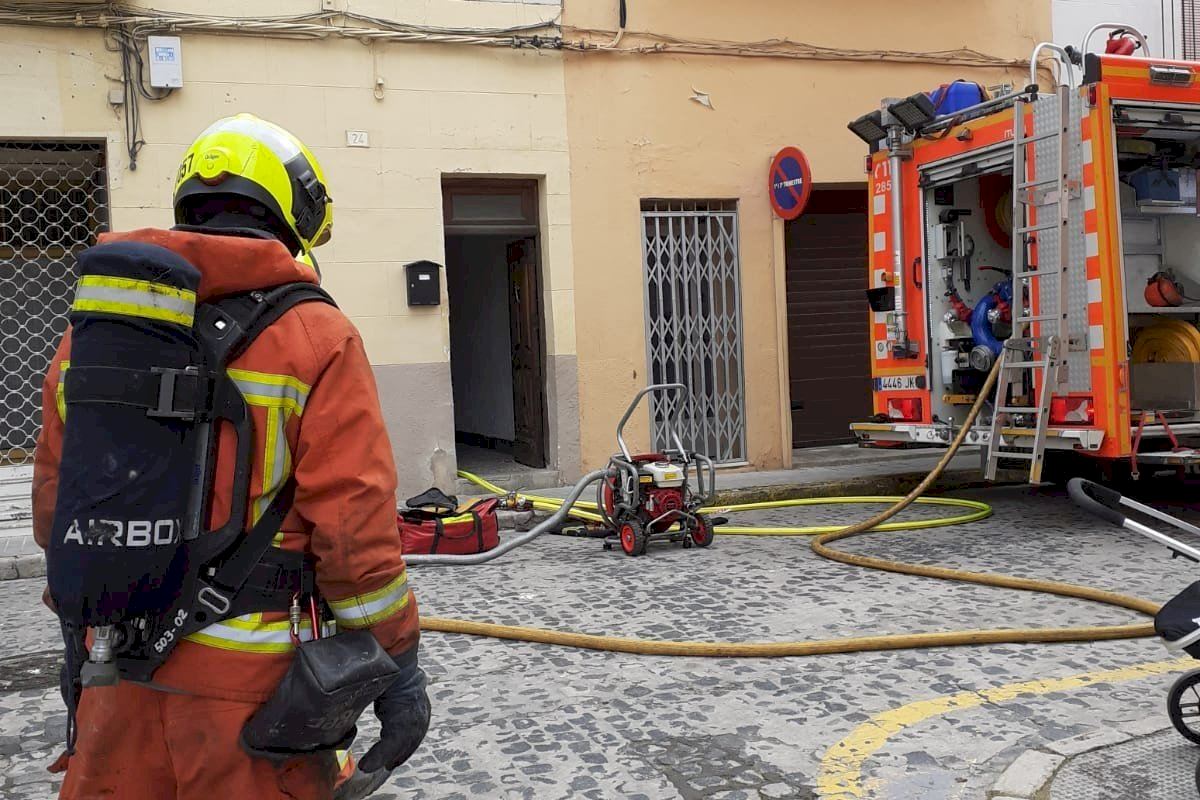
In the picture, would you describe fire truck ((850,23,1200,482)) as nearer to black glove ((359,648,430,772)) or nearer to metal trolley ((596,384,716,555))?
metal trolley ((596,384,716,555))

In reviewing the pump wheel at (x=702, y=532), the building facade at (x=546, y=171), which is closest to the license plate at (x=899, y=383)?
the building facade at (x=546, y=171)

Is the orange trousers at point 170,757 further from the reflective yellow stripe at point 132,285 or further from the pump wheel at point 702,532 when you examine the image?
the pump wheel at point 702,532

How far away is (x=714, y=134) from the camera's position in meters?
11.1

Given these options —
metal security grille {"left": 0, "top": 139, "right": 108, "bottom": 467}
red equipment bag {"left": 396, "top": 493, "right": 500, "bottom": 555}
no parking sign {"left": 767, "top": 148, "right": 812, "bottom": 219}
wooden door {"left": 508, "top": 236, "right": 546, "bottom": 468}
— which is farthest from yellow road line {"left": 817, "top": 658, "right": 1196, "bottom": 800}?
metal security grille {"left": 0, "top": 139, "right": 108, "bottom": 467}

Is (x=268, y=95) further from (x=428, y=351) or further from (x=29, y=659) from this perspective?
(x=29, y=659)

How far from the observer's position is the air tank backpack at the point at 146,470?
6.22 ft

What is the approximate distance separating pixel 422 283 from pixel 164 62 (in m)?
2.70

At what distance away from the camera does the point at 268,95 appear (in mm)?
9648

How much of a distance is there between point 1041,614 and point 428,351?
6.09m

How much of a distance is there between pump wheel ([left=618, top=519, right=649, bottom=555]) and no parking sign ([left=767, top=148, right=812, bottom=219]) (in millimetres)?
4118

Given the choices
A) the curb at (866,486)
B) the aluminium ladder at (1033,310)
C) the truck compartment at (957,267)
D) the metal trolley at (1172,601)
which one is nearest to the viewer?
the metal trolley at (1172,601)

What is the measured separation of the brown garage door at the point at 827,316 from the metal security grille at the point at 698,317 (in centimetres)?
127

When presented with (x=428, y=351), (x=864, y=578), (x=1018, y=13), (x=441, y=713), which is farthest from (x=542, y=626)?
(x=1018, y=13)

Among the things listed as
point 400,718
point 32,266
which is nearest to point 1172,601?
point 400,718
